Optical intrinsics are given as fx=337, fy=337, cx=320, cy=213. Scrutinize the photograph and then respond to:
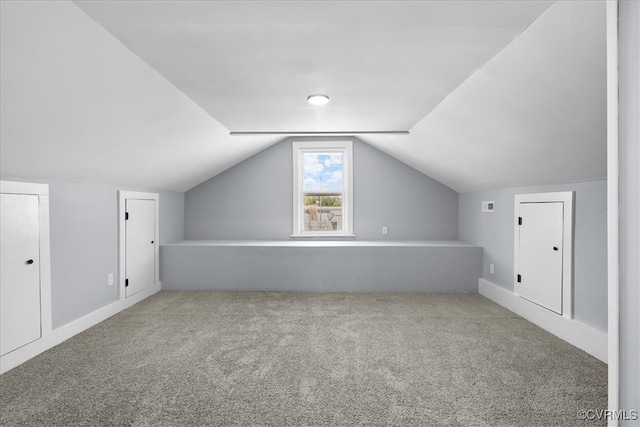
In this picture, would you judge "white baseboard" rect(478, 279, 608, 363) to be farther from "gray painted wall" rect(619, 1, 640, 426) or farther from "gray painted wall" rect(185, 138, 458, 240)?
"gray painted wall" rect(619, 1, 640, 426)

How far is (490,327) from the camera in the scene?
3223mm

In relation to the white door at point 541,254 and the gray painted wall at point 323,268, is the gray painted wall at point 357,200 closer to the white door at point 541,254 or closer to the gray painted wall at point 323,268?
the gray painted wall at point 323,268

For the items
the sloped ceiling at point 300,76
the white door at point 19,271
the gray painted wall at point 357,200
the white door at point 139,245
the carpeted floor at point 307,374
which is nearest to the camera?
the sloped ceiling at point 300,76

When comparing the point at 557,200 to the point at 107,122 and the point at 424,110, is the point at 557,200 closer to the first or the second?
the point at 424,110

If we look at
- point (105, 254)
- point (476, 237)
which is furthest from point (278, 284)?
point (476, 237)

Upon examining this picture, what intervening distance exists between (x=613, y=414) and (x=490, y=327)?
8.48 feet

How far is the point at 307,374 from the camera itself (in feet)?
7.66

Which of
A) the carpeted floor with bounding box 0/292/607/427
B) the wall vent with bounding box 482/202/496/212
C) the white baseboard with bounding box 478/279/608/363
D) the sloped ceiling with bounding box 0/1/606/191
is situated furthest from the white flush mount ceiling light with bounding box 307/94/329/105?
the white baseboard with bounding box 478/279/608/363

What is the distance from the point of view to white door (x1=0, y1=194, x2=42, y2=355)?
237cm

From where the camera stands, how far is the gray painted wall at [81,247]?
2859 millimetres

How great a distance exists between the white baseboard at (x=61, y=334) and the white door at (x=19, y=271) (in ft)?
0.17

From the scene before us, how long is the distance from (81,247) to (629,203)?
3.78 metres

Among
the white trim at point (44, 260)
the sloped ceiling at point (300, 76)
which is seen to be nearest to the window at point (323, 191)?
the sloped ceiling at point (300, 76)

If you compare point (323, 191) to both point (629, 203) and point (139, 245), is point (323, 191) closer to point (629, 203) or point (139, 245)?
point (139, 245)
